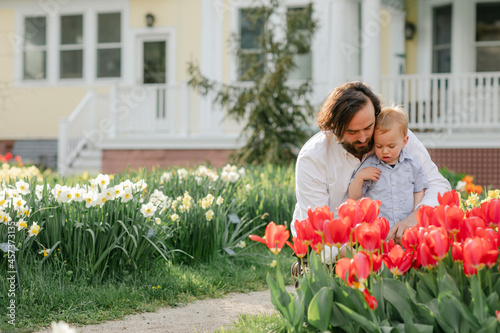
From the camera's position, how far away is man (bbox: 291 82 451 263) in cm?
283

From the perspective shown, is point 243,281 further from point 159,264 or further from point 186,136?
point 186,136

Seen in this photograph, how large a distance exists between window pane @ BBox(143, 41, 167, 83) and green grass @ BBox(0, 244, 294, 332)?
8.78 metres

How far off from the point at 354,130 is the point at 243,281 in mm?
1689

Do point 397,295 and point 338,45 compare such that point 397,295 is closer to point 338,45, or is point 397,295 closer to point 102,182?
point 102,182

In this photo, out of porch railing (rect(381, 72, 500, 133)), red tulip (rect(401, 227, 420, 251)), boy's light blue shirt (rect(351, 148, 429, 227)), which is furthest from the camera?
porch railing (rect(381, 72, 500, 133))

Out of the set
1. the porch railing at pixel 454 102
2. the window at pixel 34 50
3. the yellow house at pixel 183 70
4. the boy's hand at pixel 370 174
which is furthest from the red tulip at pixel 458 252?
the window at pixel 34 50

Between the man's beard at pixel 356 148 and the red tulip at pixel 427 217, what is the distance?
0.81 m

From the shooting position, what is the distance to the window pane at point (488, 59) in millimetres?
10633

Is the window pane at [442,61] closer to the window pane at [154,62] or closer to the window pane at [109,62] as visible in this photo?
the window pane at [154,62]

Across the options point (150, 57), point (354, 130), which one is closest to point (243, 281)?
point (354, 130)

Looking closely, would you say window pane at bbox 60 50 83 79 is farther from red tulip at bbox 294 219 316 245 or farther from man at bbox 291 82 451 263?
red tulip at bbox 294 219 316 245

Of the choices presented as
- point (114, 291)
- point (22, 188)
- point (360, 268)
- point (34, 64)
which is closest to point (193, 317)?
point (114, 291)

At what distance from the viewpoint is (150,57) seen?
12.6 meters

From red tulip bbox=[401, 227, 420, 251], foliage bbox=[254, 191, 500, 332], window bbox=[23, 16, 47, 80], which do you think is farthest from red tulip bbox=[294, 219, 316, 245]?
window bbox=[23, 16, 47, 80]
